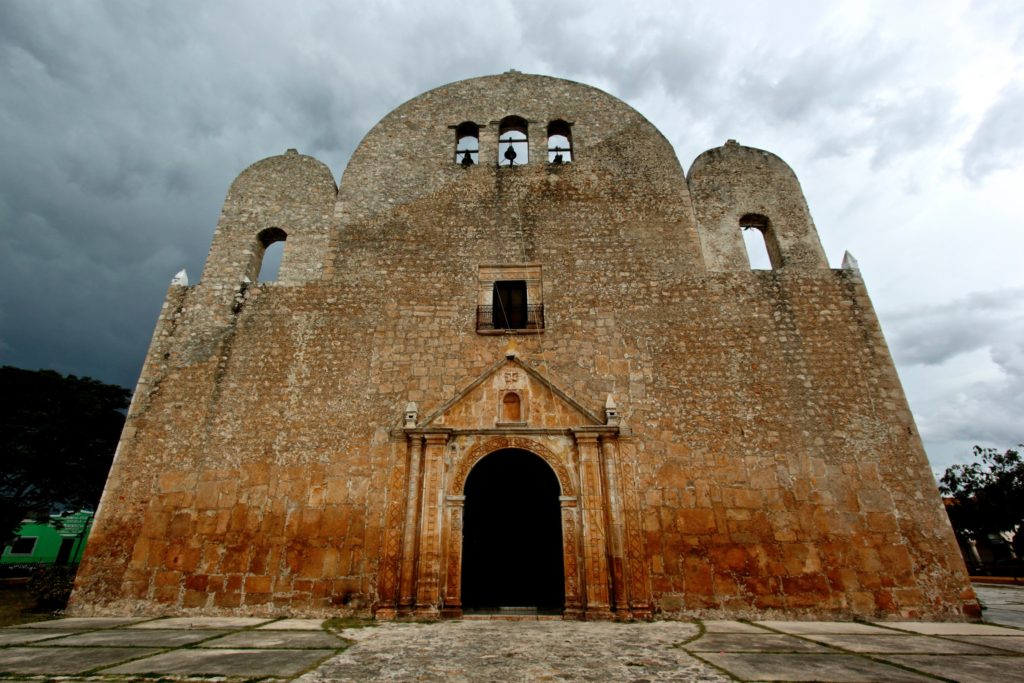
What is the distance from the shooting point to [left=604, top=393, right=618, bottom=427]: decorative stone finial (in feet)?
27.0

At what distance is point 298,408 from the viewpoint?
8695 millimetres

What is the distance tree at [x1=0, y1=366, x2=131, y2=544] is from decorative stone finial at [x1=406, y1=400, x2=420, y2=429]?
17441mm

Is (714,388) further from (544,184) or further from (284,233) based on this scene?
(284,233)

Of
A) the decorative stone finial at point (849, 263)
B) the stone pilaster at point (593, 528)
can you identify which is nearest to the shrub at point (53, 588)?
the stone pilaster at point (593, 528)

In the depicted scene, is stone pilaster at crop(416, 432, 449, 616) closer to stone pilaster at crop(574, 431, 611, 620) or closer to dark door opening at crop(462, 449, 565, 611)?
dark door opening at crop(462, 449, 565, 611)

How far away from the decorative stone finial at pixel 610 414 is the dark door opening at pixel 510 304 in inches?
89.0

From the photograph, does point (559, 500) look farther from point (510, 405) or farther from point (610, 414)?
point (510, 405)

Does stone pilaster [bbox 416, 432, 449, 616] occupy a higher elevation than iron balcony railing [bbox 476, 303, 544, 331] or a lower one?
lower

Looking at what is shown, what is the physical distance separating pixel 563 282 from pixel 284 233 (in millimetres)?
6197

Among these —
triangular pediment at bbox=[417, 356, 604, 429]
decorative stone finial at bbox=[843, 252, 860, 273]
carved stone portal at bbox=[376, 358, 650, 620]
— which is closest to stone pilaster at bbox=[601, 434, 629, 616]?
carved stone portal at bbox=[376, 358, 650, 620]

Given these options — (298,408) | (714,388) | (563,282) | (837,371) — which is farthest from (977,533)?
(298,408)

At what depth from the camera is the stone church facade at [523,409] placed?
7.58 meters

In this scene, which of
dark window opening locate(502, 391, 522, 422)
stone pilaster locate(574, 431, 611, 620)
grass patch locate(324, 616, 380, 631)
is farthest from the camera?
dark window opening locate(502, 391, 522, 422)

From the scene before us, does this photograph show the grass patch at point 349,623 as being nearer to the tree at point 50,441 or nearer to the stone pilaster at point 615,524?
the stone pilaster at point 615,524
